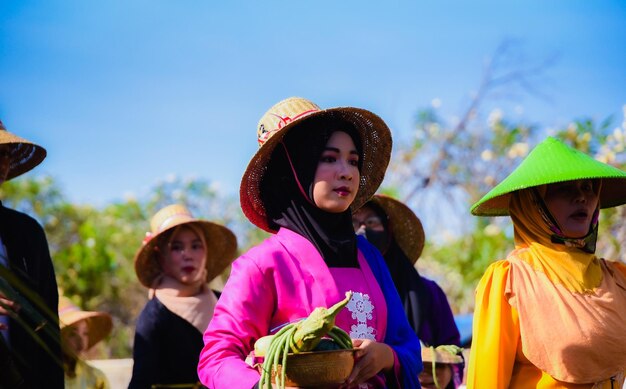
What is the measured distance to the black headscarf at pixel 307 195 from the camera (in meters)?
2.97

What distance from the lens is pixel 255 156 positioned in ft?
10.1

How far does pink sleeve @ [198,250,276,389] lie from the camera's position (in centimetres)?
269

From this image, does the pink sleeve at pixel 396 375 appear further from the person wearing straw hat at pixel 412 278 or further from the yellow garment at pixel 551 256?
the person wearing straw hat at pixel 412 278

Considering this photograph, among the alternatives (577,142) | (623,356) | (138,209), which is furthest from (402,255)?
(138,209)

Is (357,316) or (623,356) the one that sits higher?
→ (357,316)

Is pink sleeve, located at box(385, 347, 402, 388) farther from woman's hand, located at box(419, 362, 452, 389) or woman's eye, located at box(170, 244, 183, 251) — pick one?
woman's eye, located at box(170, 244, 183, 251)

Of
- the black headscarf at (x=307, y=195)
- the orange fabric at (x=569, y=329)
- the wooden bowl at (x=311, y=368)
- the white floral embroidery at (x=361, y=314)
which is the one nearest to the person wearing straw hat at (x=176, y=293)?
the black headscarf at (x=307, y=195)

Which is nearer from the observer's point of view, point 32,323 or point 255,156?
point 255,156

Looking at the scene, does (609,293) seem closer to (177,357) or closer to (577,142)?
(177,357)

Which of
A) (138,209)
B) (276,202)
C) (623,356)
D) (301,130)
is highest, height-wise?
(301,130)

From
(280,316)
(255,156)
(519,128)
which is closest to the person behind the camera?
(280,316)

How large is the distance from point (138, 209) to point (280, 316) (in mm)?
16213

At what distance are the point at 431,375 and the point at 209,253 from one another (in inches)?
93.3

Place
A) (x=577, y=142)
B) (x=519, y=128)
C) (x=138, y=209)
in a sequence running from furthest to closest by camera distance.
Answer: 1. (x=138, y=209)
2. (x=519, y=128)
3. (x=577, y=142)
